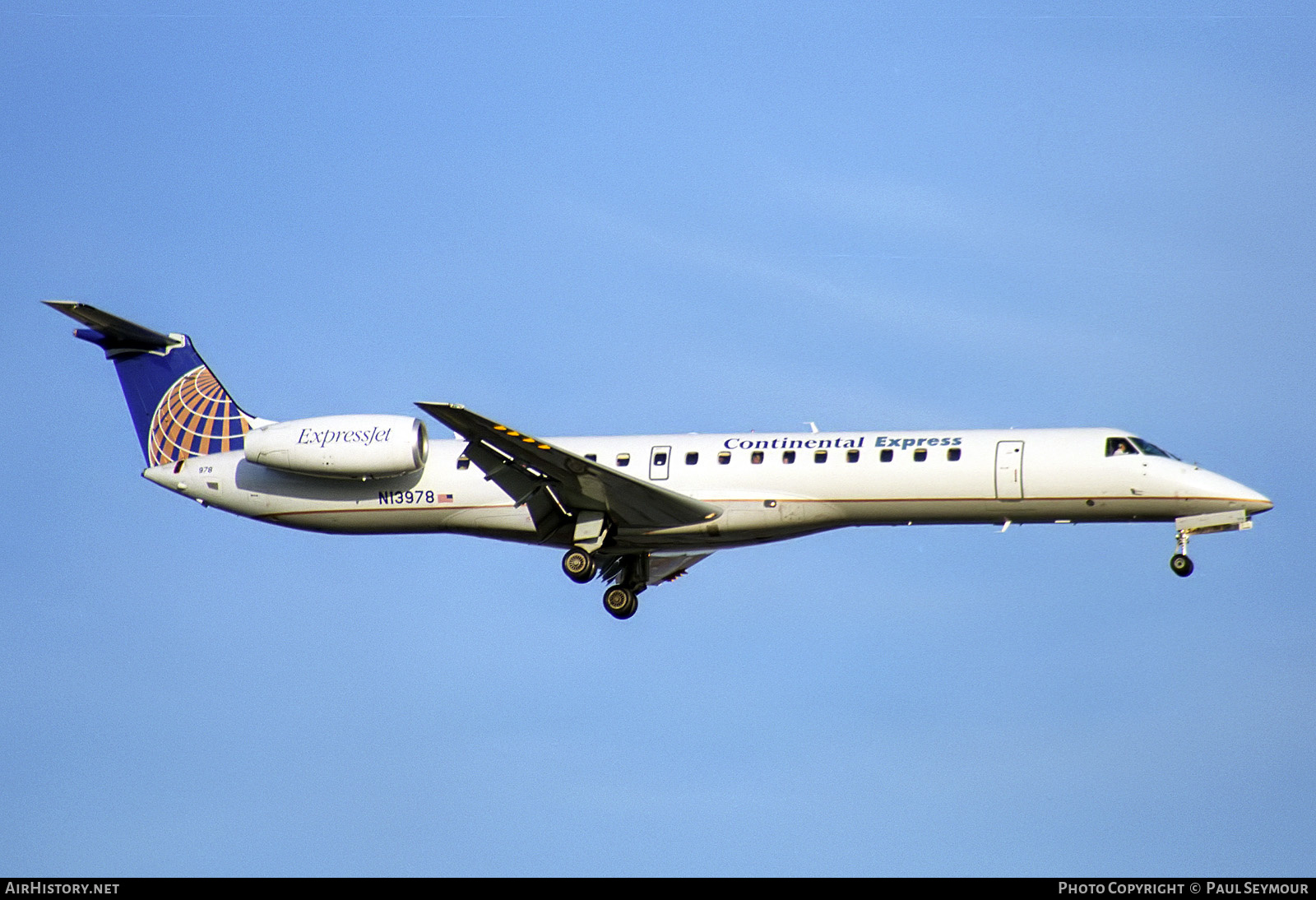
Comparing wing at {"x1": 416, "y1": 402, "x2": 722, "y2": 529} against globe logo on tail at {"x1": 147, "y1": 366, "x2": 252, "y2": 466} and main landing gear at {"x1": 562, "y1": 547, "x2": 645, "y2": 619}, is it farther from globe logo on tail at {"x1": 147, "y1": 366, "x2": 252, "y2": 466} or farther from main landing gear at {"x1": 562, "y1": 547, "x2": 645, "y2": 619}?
globe logo on tail at {"x1": 147, "y1": 366, "x2": 252, "y2": 466}

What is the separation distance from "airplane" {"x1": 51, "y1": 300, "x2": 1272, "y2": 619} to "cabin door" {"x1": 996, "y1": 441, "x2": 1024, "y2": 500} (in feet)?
0.09

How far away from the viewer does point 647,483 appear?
1188 inches

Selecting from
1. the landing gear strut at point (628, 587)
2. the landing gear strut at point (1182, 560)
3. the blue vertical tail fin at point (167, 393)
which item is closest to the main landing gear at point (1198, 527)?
the landing gear strut at point (1182, 560)

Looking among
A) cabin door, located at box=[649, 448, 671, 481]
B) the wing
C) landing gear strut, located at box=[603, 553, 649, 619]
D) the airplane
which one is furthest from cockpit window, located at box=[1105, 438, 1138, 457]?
landing gear strut, located at box=[603, 553, 649, 619]

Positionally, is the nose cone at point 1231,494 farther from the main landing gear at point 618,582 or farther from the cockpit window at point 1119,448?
the main landing gear at point 618,582

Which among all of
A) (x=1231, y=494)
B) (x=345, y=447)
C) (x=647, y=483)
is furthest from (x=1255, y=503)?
(x=345, y=447)

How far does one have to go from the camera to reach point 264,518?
3322cm

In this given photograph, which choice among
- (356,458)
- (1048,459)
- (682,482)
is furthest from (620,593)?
(1048,459)

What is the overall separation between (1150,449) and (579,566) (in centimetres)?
977

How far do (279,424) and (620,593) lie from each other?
684 centimetres

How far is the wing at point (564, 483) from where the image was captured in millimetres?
29625

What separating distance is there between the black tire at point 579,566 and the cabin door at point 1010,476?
23.0 ft

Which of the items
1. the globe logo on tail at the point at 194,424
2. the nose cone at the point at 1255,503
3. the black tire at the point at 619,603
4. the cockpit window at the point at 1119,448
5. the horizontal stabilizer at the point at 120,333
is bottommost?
the black tire at the point at 619,603
